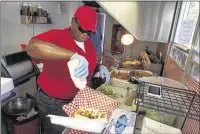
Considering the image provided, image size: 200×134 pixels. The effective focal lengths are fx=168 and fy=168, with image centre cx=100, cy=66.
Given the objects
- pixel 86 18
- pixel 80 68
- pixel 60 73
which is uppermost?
pixel 86 18

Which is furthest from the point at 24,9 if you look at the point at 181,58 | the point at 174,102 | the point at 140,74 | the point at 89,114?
the point at 174,102

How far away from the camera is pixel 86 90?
1.00 m

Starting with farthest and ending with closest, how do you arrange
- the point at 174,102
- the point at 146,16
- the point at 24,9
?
the point at 24,9
the point at 146,16
the point at 174,102

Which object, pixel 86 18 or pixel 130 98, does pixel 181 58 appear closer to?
pixel 130 98

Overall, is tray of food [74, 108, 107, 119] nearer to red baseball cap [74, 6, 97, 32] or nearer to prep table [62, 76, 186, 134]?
prep table [62, 76, 186, 134]

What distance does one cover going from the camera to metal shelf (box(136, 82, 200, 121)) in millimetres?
618

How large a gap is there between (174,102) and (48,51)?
64cm

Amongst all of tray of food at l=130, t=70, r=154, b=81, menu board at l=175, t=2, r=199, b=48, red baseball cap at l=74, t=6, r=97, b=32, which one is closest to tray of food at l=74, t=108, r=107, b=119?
red baseball cap at l=74, t=6, r=97, b=32

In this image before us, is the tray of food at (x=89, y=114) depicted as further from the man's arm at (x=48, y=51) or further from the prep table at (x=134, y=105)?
the man's arm at (x=48, y=51)

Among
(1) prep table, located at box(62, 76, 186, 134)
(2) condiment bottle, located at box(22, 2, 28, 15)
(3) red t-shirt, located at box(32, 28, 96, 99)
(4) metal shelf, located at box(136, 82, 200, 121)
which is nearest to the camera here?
(4) metal shelf, located at box(136, 82, 200, 121)

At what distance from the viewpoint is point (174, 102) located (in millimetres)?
720

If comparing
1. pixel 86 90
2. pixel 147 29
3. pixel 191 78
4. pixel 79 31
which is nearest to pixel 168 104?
pixel 191 78

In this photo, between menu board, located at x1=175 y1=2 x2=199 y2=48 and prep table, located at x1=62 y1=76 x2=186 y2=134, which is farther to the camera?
menu board, located at x1=175 y1=2 x2=199 y2=48

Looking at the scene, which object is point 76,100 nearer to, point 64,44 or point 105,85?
point 64,44
